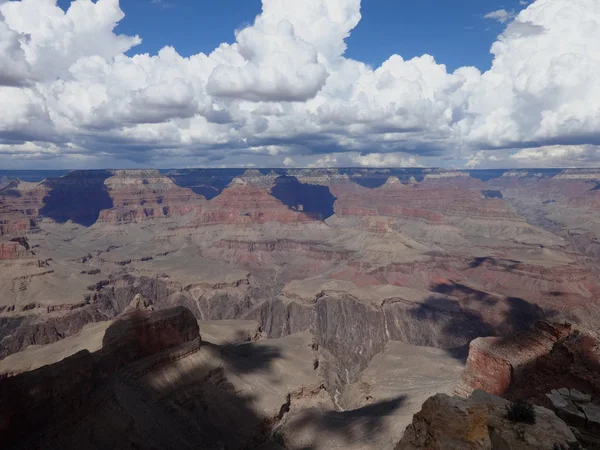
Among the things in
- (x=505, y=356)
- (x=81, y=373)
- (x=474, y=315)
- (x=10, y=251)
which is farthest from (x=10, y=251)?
(x=505, y=356)

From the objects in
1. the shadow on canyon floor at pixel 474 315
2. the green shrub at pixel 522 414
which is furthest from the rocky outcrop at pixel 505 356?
the shadow on canyon floor at pixel 474 315

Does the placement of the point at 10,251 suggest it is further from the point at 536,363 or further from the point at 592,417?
the point at 592,417

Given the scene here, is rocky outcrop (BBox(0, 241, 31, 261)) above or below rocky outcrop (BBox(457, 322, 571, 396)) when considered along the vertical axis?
below

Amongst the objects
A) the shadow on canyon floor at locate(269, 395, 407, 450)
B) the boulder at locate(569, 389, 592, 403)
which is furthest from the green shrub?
the shadow on canyon floor at locate(269, 395, 407, 450)

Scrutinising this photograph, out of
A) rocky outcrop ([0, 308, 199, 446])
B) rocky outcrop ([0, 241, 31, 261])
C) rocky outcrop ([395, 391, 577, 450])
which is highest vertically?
rocky outcrop ([395, 391, 577, 450])

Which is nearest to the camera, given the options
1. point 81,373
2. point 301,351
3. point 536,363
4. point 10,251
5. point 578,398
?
point 578,398

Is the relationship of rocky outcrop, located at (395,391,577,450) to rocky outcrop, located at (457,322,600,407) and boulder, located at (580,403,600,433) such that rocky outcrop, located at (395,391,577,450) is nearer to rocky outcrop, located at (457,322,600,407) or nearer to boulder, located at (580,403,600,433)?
boulder, located at (580,403,600,433)

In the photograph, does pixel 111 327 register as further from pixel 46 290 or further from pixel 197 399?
pixel 46 290

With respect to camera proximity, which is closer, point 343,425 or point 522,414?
point 522,414

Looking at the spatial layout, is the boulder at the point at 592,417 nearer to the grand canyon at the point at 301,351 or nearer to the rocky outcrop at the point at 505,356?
the grand canyon at the point at 301,351
